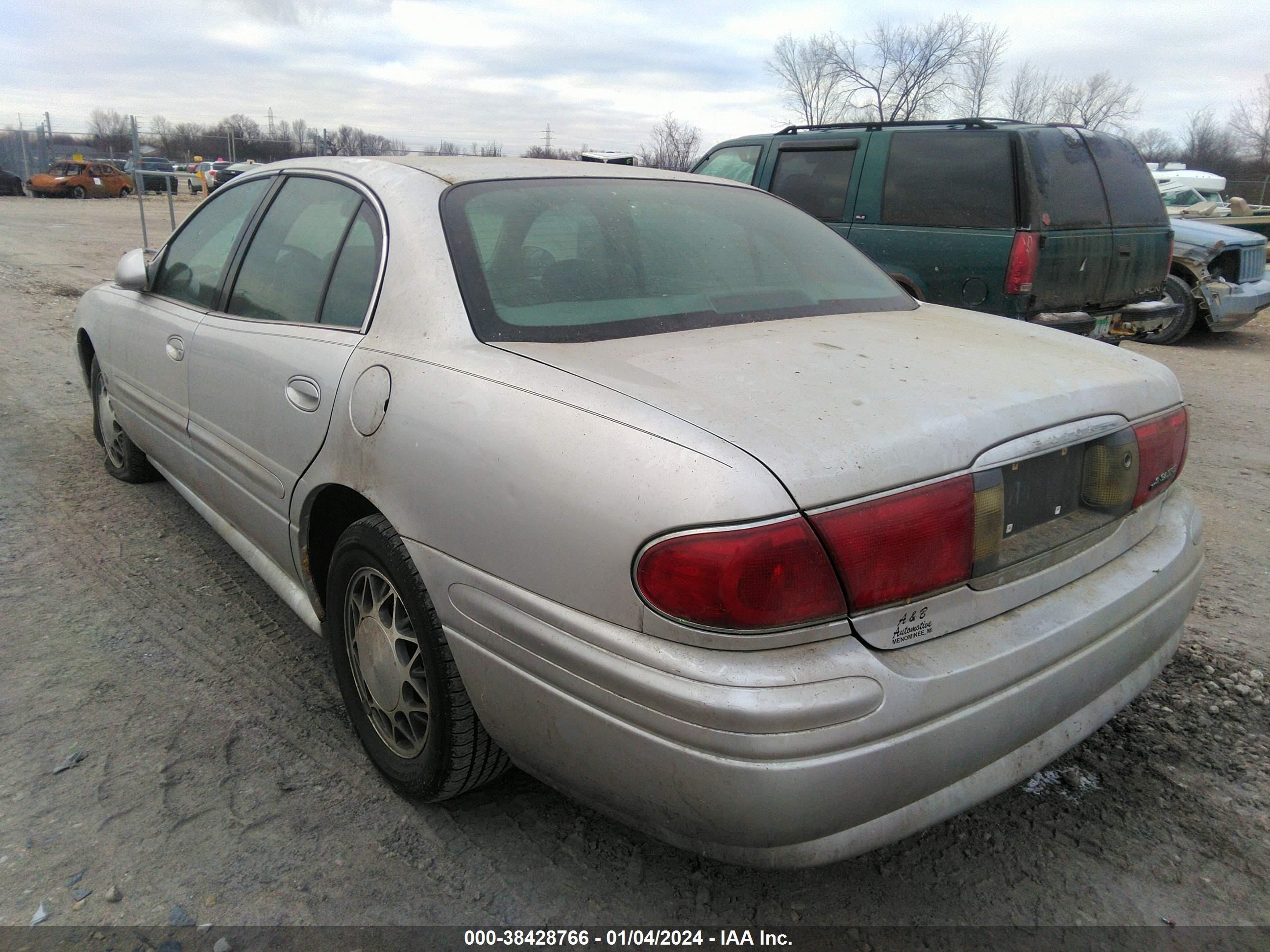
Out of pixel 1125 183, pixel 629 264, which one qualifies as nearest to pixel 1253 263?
pixel 1125 183

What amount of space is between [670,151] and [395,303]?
123 feet

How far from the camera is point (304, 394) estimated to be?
2.45 m

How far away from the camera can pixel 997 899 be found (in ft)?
6.64

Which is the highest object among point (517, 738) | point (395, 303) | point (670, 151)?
point (670, 151)

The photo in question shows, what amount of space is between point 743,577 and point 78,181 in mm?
40803

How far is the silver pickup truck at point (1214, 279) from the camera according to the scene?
29.8 ft

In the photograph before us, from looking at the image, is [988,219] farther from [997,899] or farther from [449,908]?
[449,908]

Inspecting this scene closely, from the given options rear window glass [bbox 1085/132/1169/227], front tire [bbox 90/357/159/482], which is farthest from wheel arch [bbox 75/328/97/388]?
rear window glass [bbox 1085/132/1169/227]

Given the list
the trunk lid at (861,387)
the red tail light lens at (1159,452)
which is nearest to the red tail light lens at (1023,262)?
the trunk lid at (861,387)

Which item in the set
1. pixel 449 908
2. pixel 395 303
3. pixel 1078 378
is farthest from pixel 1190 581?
pixel 395 303

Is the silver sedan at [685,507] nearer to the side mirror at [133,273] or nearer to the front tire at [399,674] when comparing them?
the front tire at [399,674]

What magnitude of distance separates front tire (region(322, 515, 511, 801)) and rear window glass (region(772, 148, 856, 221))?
17.0ft

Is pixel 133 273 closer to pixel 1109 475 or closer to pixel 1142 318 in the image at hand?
pixel 1109 475

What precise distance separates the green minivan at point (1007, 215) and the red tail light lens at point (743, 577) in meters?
4.38
